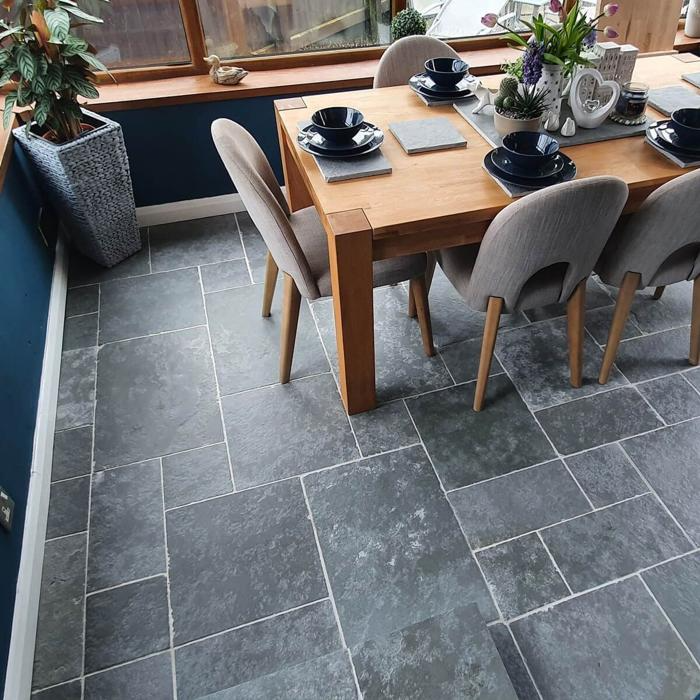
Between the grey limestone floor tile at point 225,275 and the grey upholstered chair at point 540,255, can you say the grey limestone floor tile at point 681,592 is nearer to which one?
the grey upholstered chair at point 540,255

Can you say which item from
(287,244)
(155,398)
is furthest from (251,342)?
(287,244)

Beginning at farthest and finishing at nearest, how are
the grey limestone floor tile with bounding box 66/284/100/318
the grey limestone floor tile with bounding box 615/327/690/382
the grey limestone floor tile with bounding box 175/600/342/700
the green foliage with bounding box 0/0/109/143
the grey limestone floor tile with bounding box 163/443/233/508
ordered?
the grey limestone floor tile with bounding box 66/284/100/318, the grey limestone floor tile with bounding box 615/327/690/382, the green foliage with bounding box 0/0/109/143, the grey limestone floor tile with bounding box 163/443/233/508, the grey limestone floor tile with bounding box 175/600/342/700

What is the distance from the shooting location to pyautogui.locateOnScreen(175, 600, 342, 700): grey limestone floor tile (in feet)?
4.63

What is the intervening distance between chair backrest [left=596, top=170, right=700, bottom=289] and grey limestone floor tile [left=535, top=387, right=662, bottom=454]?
0.41 meters

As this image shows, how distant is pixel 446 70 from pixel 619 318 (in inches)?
43.9

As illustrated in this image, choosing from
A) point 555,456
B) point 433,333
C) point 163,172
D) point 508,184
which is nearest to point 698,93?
point 508,184

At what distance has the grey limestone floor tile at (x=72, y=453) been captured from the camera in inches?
72.9

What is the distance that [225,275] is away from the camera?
2617mm

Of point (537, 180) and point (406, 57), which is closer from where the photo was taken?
point (537, 180)

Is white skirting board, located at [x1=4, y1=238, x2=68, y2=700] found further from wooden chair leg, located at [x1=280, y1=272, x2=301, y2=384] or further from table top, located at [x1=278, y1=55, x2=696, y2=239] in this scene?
table top, located at [x1=278, y1=55, x2=696, y2=239]

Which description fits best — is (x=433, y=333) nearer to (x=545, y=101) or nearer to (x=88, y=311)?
(x=545, y=101)

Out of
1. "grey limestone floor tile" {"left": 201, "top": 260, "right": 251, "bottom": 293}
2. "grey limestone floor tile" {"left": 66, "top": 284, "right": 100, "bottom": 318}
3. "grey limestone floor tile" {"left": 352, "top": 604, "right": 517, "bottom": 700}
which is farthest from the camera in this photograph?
"grey limestone floor tile" {"left": 201, "top": 260, "right": 251, "bottom": 293}

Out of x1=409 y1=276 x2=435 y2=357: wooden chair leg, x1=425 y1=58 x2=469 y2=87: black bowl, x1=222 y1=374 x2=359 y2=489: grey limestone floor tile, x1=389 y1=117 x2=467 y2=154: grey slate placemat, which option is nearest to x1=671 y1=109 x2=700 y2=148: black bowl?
x1=389 y1=117 x2=467 y2=154: grey slate placemat

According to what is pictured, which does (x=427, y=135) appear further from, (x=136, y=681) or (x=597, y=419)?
(x=136, y=681)
